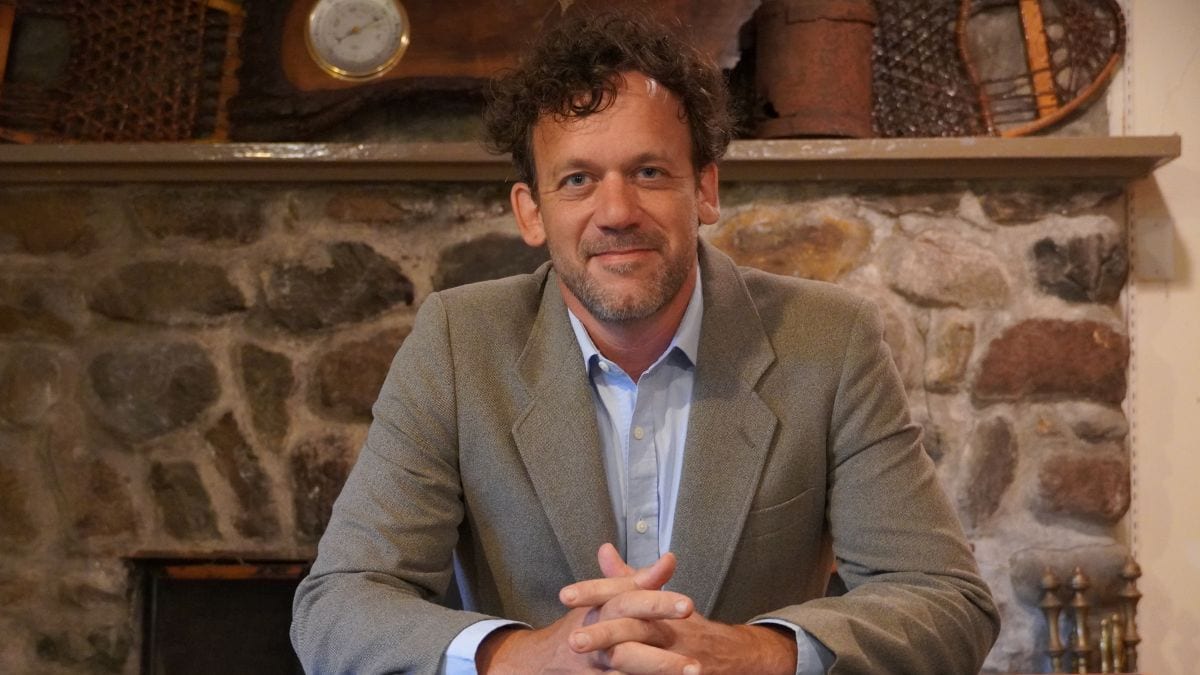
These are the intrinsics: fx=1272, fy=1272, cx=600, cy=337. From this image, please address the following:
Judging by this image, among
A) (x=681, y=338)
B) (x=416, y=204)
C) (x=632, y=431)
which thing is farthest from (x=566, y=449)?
(x=416, y=204)

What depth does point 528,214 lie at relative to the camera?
5.35 ft

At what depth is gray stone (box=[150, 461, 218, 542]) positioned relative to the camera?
8.55 ft

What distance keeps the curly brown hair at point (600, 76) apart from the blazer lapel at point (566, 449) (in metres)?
0.24

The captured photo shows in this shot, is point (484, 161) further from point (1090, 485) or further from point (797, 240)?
point (1090, 485)

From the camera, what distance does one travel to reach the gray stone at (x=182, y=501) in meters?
2.61

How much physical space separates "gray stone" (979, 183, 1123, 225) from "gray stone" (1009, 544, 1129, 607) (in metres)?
0.65

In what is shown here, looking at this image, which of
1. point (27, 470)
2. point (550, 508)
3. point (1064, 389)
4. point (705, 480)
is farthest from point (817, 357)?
point (27, 470)

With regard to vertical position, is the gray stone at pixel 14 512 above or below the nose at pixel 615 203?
below

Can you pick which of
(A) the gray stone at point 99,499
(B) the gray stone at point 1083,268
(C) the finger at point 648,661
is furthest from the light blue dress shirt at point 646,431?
(A) the gray stone at point 99,499

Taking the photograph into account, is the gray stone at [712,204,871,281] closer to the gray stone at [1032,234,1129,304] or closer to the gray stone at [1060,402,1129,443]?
the gray stone at [1032,234,1129,304]

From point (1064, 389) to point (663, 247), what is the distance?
4.25ft

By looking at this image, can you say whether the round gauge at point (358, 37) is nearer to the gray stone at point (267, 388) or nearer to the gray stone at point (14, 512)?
the gray stone at point (267, 388)

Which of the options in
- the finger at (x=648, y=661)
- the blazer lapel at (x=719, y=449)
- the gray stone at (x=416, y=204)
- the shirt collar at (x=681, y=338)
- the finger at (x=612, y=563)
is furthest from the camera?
the gray stone at (x=416, y=204)

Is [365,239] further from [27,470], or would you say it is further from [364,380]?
[27,470]
